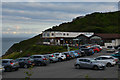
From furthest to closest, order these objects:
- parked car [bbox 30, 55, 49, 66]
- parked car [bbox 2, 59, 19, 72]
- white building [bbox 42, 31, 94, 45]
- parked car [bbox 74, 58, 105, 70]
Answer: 1. white building [bbox 42, 31, 94, 45]
2. parked car [bbox 30, 55, 49, 66]
3. parked car [bbox 74, 58, 105, 70]
4. parked car [bbox 2, 59, 19, 72]

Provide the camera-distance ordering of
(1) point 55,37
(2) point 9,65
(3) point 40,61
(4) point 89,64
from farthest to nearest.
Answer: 1. (1) point 55,37
2. (3) point 40,61
3. (4) point 89,64
4. (2) point 9,65

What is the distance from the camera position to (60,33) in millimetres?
74562

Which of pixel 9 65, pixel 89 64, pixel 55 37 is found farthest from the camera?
pixel 55 37

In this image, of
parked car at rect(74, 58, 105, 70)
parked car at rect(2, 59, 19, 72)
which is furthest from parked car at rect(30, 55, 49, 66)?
parked car at rect(2, 59, 19, 72)

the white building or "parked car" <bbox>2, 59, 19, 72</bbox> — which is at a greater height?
the white building

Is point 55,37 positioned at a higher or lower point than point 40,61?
higher

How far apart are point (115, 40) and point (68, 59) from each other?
A: 34.2 meters

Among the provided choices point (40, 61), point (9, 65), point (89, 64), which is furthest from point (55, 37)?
point (9, 65)

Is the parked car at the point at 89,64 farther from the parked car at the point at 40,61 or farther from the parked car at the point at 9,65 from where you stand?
the parked car at the point at 9,65

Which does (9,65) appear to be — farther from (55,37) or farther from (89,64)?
(55,37)

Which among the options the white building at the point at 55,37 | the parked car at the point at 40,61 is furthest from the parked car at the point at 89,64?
the white building at the point at 55,37

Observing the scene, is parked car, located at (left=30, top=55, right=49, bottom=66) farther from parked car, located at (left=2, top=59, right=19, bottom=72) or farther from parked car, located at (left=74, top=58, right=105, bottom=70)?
parked car, located at (left=2, top=59, right=19, bottom=72)

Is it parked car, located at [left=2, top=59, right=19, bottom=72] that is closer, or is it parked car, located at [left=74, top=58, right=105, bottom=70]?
Answer: parked car, located at [left=2, top=59, right=19, bottom=72]

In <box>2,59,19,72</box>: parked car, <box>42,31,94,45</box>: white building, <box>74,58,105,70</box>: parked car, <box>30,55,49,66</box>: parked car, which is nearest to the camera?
<box>2,59,19,72</box>: parked car
